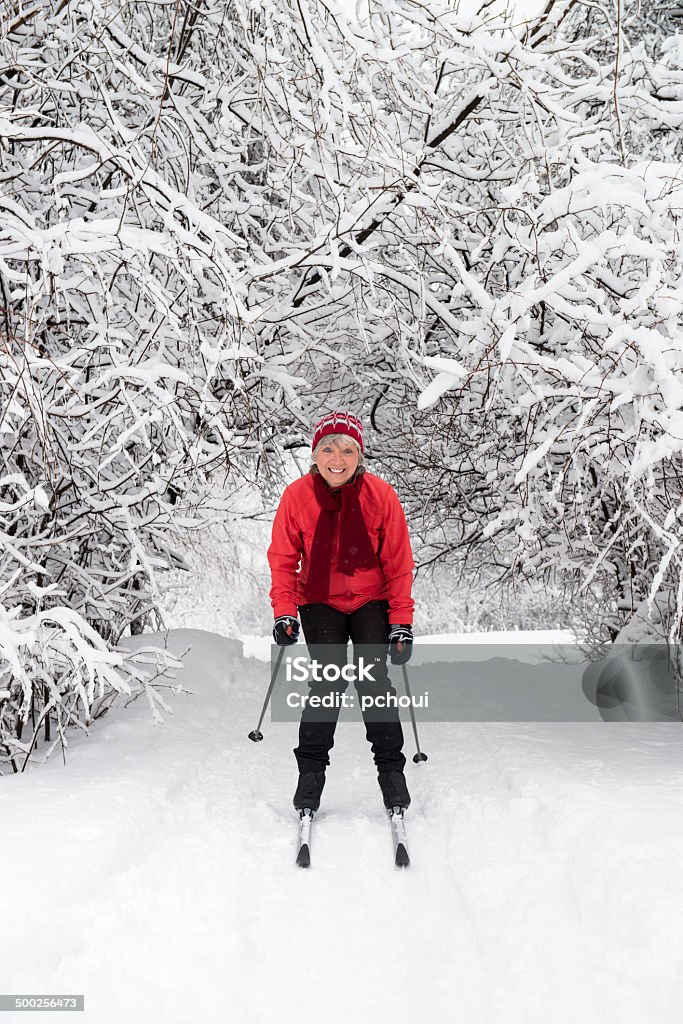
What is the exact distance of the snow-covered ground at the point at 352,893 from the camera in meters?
2.17

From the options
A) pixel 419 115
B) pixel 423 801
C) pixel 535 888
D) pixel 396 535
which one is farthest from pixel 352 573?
pixel 419 115

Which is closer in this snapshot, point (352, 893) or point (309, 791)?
point (352, 893)

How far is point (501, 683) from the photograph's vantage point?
288 inches

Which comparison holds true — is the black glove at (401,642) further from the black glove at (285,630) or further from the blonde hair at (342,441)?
the blonde hair at (342,441)

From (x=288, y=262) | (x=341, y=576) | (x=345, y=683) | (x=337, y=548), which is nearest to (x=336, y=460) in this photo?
(x=337, y=548)

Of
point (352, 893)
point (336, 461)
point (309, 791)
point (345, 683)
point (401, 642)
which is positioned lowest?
point (352, 893)

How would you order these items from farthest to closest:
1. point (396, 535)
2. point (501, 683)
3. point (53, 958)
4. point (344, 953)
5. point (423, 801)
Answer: point (501, 683), point (423, 801), point (396, 535), point (344, 953), point (53, 958)

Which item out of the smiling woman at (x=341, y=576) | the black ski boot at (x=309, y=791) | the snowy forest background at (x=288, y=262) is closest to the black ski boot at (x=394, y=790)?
the smiling woman at (x=341, y=576)

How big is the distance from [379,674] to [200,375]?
5.60 ft

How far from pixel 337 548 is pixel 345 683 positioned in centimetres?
62

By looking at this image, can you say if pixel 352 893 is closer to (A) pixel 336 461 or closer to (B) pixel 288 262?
(A) pixel 336 461

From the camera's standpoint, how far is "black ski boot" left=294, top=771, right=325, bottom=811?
11.2ft

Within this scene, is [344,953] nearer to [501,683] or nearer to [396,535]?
[396,535]

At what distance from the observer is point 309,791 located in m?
3.44
